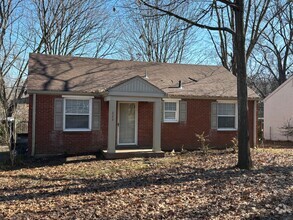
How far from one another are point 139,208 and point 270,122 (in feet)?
71.5

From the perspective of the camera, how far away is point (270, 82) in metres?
42.9

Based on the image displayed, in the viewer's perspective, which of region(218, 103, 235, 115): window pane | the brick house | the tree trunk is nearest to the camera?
the tree trunk

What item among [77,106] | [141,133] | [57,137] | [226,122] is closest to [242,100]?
[141,133]

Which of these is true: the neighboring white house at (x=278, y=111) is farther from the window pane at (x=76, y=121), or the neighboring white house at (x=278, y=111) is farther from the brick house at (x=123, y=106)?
the window pane at (x=76, y=121)

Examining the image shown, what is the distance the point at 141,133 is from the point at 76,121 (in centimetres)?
312

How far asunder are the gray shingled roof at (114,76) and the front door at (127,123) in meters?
1.25

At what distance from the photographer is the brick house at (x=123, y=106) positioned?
13.4 meters

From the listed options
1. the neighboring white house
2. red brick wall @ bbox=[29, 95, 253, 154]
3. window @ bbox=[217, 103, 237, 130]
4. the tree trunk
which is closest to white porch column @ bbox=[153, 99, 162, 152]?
red brick wall @ bbox=[29, 95, 253, 154]

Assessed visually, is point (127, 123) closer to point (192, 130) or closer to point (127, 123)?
point (127, 123)

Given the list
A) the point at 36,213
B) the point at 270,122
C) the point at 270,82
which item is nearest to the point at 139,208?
the point at 36,213

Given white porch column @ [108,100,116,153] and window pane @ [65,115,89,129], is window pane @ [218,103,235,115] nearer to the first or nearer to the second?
white porch column @ [108,100,116,153]

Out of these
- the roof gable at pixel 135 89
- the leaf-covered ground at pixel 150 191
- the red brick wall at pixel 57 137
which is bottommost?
the leaf-covered ground at pixel 150 191

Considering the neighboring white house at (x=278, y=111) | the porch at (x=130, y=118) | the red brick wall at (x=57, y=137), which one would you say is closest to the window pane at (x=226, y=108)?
the porch at (x=130, y=118)

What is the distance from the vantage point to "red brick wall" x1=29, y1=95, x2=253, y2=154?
13508 mm
